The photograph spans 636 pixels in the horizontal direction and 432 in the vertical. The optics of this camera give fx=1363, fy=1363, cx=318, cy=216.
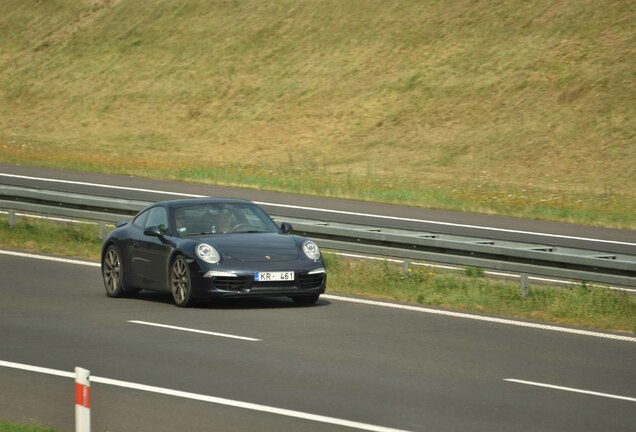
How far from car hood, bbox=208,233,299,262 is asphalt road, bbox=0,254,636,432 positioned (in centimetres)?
64

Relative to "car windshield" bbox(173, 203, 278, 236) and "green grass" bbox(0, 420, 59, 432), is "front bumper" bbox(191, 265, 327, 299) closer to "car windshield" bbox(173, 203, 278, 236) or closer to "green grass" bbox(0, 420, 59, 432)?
"car windshield" bbox(173, 203, 278, 236)

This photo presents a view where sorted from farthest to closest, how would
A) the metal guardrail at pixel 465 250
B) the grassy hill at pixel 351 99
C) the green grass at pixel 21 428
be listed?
the grassy hill at pixel 351 99 < the metal guardrail at pixel 465 250 < the green grass at pixel 21 428

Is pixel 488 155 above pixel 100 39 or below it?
below

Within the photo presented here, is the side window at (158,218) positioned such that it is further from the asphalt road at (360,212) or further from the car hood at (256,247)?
the asphalt road at (360,212)

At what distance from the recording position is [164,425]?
9.22 meters

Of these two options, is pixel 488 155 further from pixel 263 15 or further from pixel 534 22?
pixel 263 15

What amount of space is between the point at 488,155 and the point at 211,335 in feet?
109

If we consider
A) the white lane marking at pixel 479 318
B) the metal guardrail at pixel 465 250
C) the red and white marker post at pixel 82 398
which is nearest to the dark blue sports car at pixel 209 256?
the white lane marking at pixel 479 318

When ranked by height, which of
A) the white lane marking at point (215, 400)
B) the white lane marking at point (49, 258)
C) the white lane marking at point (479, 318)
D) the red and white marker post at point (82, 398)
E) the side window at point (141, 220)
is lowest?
the white lane marking at point (479, 318)

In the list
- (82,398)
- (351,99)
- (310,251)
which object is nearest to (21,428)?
(82,398)

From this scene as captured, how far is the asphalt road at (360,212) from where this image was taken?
26.9 meters

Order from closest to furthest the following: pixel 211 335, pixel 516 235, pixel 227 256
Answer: pixel 211 335 < pixel 227 256 < pixel 516 235

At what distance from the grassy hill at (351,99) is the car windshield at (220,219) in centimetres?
1513

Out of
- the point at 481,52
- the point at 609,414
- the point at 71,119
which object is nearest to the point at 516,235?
the point at 609,414
